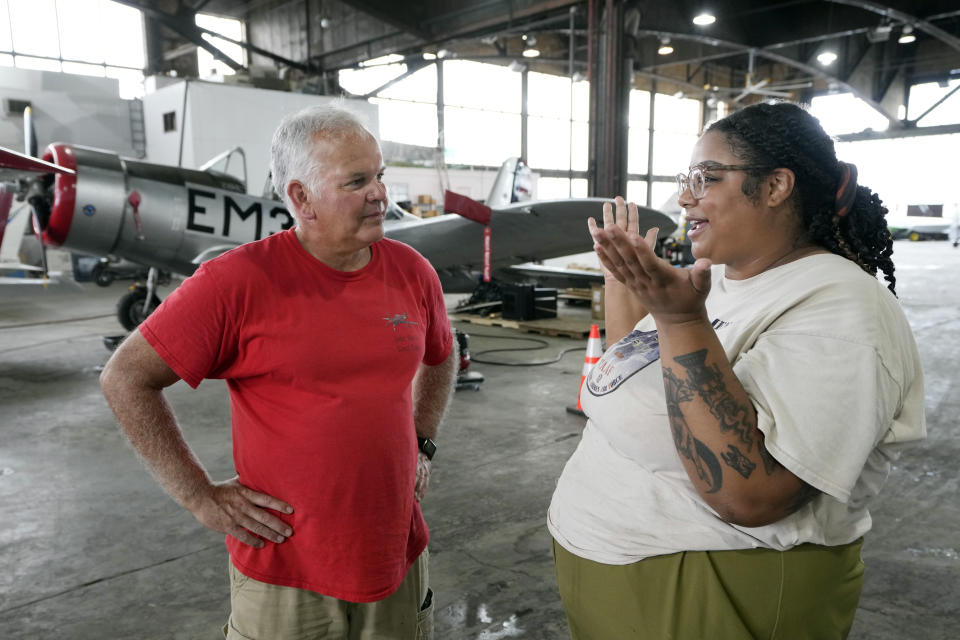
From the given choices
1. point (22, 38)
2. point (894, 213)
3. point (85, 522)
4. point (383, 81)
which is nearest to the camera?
point (85, 522)

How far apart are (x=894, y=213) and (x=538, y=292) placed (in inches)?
1149

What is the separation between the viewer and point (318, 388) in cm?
127

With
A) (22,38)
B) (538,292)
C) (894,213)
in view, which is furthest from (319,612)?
(894,213)

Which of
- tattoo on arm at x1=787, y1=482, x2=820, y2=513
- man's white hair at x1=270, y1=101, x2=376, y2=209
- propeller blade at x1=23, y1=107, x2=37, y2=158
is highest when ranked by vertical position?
propeller blade at x1=23, y1=107, x2=37, y2=158

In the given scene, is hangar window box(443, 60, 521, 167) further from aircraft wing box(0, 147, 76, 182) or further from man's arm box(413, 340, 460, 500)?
man's arm box(413, 340, 460, 500)

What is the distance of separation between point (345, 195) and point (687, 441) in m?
0.83

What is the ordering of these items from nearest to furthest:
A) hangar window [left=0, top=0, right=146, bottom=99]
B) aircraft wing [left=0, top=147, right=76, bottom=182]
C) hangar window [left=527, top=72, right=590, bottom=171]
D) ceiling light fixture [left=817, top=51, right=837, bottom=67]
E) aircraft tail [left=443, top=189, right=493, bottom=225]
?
aircraft wing [left=0, top=147, right=76, bottom=182] < aircraft tail [left=443, top=189, right=493, bottom=225] < hangar window [left=0, top=0, right=146, bottom=99] < ceiling light fixture [left=817, top=51, right=837, bottom=67] < hangar window [left=527, top=72, right=590, bottom=171]

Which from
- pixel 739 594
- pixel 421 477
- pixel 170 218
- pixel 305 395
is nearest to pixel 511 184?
pixel 170 218

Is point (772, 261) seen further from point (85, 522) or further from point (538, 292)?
point (538, 292)

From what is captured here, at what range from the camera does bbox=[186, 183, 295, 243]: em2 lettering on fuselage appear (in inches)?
248

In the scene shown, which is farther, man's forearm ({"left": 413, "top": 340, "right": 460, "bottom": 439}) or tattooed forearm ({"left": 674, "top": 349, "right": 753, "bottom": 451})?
man's forearm ({"left": 413, "top": 340, "right": 460, "bottom": 439})

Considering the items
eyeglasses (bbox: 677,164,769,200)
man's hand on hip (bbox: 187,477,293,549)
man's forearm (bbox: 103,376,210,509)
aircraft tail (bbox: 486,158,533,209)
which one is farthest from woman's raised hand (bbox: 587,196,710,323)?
aircraft tail (bbox: 486,158,533,209)

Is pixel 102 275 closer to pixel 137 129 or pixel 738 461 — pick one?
pixel 137 129

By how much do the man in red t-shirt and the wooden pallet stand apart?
6438 mm
